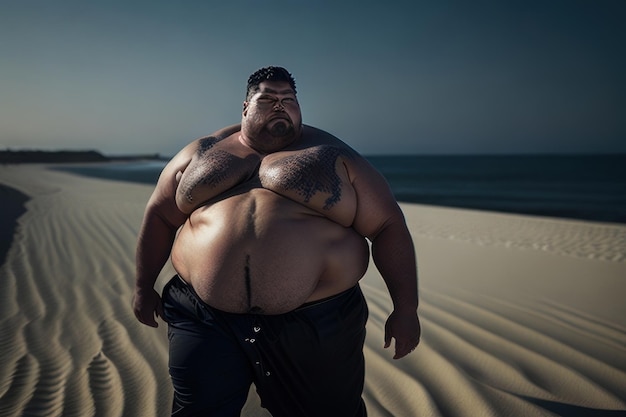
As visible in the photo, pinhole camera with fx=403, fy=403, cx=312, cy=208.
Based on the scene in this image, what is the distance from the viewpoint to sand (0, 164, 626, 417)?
235cm

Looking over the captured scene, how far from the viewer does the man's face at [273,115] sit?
1.76 m

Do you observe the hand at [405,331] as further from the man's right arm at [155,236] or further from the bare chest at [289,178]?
the man's right arm at [155,236]

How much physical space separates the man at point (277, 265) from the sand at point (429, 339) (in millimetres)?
845

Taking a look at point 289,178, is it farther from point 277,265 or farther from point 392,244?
point 392,244

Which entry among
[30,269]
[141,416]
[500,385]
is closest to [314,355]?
[141,416]

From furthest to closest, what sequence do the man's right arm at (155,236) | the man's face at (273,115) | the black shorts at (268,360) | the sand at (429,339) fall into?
the sand at (429,339) < the man's right arm at (155,236) < the man's face at (273,115) < the black shorts at (268,360)

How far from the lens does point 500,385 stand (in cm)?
252

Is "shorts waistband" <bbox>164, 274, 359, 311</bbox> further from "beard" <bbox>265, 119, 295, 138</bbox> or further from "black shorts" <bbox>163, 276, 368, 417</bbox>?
"beard" <bbox>265, 119, 295, 138</bbox>

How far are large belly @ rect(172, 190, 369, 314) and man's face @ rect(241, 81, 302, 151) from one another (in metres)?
0.28

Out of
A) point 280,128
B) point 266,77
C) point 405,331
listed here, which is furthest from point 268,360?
point 266,77

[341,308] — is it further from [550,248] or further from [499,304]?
[550,248]

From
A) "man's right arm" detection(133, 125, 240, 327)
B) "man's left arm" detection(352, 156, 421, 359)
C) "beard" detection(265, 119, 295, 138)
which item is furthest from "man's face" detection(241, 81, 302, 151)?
"man's left arm" detection(352, 156, 421, 359)

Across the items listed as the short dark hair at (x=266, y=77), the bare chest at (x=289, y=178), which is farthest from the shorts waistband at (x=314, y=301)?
the short dark hair at (x=266, y=77)

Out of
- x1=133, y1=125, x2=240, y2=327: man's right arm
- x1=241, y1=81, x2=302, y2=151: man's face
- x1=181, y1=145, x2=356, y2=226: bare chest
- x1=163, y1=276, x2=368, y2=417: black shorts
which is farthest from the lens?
x1=133, y1=125, x2=240, y2=327: man's right arm
